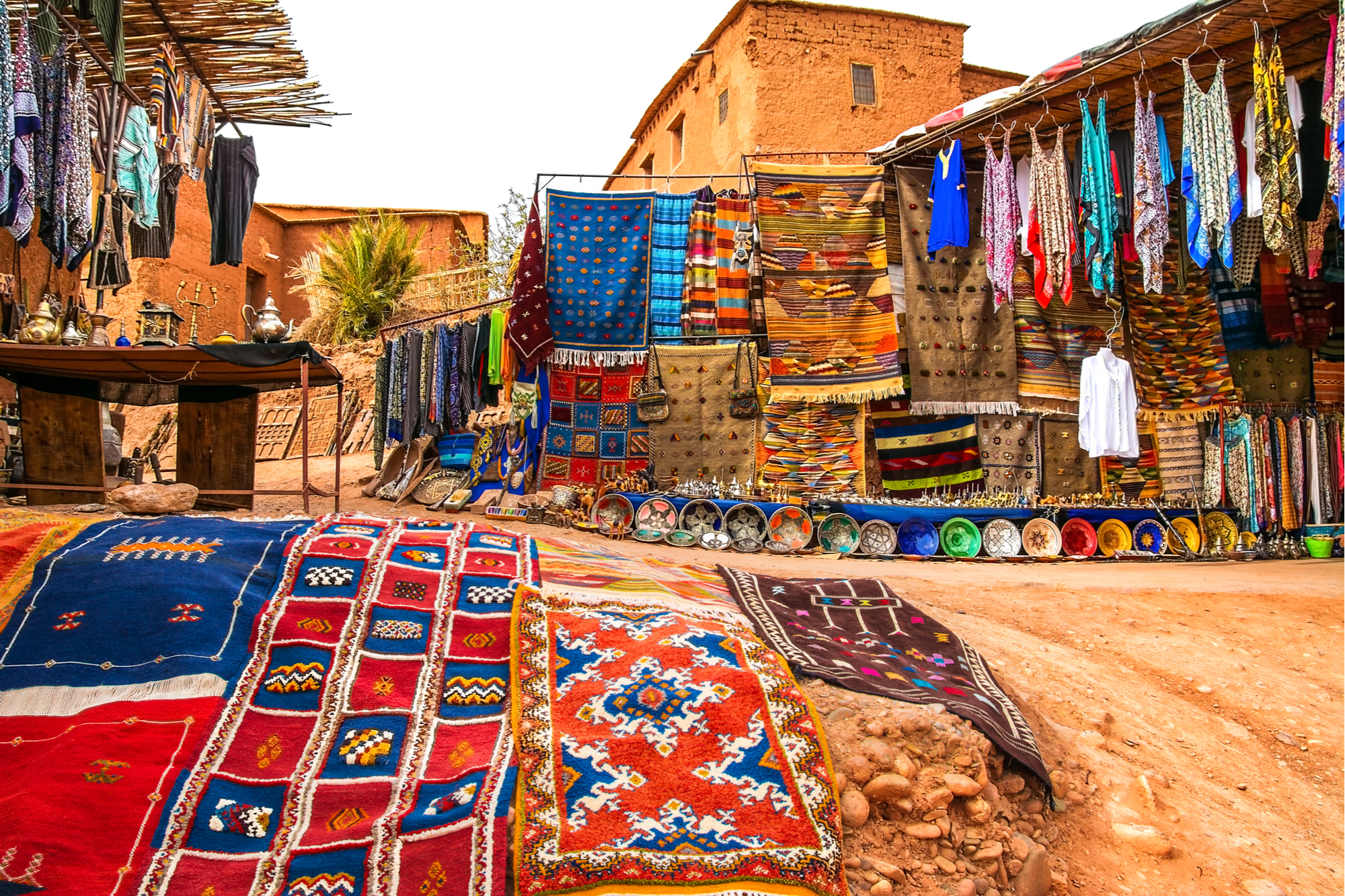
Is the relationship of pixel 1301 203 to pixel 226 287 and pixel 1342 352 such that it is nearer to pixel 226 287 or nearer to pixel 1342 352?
pixel 1342 352

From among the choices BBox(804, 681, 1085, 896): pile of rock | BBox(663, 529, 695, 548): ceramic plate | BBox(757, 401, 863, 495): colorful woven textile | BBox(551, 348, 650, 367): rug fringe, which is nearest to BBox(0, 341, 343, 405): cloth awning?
BBox(551, 348, 650, 367): rug fringe

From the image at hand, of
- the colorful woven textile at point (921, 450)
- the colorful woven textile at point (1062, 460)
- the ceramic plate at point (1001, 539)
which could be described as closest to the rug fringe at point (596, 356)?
the colorful woven textile at point (921, 450)

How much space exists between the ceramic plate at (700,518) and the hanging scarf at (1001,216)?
3244mm

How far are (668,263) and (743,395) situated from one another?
4.82 feet

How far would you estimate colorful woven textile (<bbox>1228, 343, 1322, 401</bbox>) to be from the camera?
321 inches

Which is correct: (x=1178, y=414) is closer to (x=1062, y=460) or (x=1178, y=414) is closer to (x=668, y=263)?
(x=1062, y=460)

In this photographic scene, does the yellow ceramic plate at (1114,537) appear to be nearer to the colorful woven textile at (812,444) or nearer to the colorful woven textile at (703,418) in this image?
the colorful woven textile at (812,444)

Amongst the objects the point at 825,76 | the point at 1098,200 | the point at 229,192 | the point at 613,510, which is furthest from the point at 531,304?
the point at 825,76

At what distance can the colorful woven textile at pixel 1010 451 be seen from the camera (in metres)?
7.90

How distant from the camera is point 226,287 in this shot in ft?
50.9

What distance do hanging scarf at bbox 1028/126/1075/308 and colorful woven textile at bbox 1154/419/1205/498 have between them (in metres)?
2.10

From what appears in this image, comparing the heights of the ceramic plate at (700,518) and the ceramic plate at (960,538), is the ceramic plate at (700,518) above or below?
above

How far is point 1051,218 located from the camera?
6.92 meters

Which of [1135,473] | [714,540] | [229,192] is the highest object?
[229,192]
